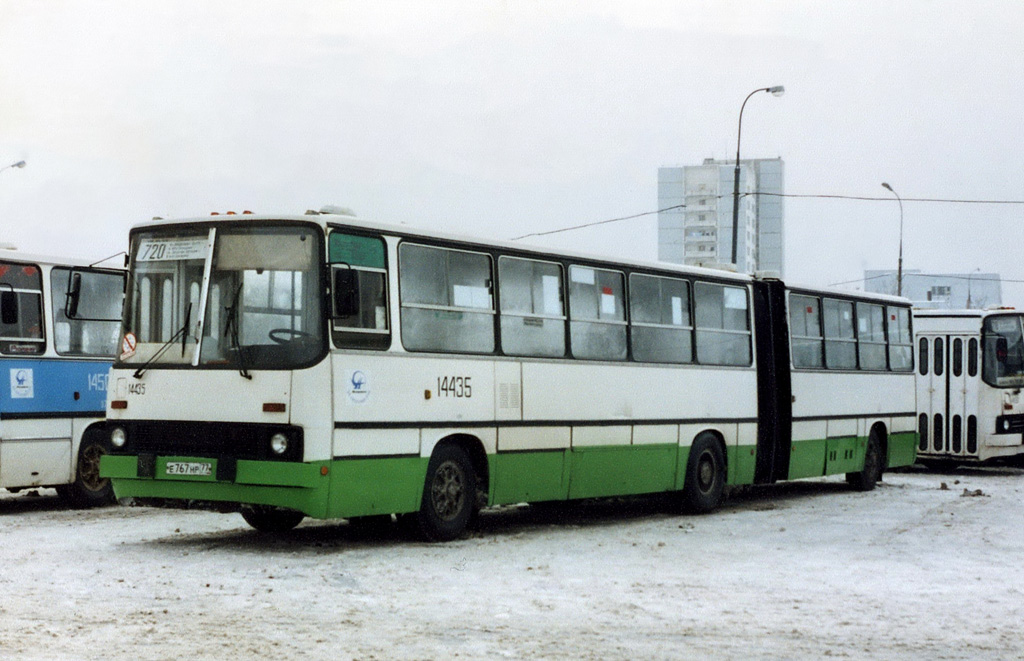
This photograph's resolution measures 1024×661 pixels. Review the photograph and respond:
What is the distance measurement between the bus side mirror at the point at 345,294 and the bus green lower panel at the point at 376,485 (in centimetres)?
127

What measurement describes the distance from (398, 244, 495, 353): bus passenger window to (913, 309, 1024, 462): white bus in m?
15.3

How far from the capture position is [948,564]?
12.8 m

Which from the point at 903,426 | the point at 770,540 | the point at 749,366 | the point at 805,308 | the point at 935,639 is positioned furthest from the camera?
the point at 903,426

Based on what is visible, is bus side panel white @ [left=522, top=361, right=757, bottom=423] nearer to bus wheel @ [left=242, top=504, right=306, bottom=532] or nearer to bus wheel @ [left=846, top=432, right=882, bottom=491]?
bus wheel @ [left=242, top=504, right=306, bottom=532]

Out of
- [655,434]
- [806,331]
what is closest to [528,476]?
[655,434]


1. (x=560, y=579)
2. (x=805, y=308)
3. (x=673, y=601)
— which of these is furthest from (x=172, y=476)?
(x=805, y=308)

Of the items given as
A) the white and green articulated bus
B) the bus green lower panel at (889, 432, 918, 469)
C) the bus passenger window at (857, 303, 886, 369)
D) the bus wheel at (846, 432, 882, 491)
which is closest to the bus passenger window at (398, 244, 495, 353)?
the white and green articulated bus

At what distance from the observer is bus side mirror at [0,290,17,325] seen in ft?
55.0

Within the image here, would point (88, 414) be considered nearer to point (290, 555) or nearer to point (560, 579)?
point (290, 555)

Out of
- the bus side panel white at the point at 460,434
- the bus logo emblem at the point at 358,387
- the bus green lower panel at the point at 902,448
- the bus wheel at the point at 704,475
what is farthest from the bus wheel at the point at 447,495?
the bus green lower panel at the point at 902,448

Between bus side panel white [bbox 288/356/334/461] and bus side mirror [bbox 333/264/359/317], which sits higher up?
bus side mirror [bbox 333/264/359/317]

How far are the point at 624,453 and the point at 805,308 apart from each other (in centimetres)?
535

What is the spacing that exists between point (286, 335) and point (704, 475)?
7222 mm

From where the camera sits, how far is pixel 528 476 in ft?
49.2
